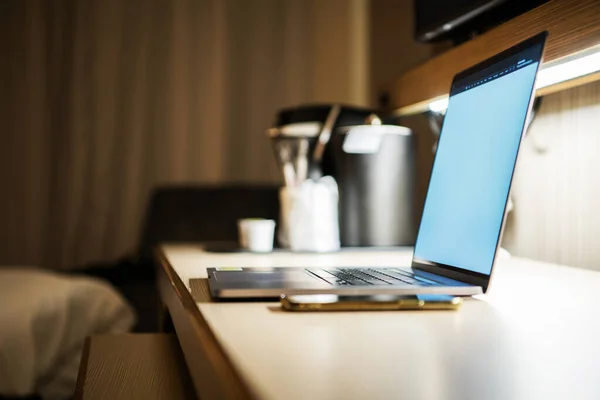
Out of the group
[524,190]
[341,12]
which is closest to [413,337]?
[524,190]

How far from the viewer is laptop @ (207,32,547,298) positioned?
83cm

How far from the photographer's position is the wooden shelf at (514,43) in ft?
3.14

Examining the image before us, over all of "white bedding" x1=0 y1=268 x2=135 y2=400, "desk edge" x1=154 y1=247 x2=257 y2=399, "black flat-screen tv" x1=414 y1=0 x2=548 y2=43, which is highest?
"black flat-screen tv" x1=414 y1=0 x2=548 y2=43

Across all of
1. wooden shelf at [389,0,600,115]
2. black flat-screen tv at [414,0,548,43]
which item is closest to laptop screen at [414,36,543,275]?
wooden shelf at [389,0,600,115]

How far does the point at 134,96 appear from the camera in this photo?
3.98 metres

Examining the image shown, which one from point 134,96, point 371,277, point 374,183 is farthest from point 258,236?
point 134,96

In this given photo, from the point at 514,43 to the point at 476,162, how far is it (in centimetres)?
29

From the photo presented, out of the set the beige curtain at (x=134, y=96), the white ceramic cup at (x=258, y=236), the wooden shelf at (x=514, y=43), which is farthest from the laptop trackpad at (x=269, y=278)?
the beige curtain at (x=134, y=96)

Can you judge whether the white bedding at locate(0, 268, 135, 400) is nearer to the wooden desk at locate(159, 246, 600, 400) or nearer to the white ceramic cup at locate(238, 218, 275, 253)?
the white ceramic cup at locate(238, 218, 275, 253)

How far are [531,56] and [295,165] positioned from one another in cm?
98

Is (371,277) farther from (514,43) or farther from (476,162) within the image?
(514,43)

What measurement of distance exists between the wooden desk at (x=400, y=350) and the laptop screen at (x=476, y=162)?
9 cm

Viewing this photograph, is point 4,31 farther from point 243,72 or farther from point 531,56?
point 531,56

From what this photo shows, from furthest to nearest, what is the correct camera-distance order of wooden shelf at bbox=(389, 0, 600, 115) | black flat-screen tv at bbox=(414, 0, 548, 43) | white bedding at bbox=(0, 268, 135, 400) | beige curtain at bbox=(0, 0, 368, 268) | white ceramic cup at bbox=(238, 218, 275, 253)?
beige curtain at bbox=(0, 0, 368, 268)
white bedding at bbox=(0, 268, 135, 400)
white ceramic cup at bbox=(238, 218, 275, 253)
black flat-screen tv at bbox=(414, 0, 548, 43)
wooden shelf at bbox=(389, 0, 600, 115)
